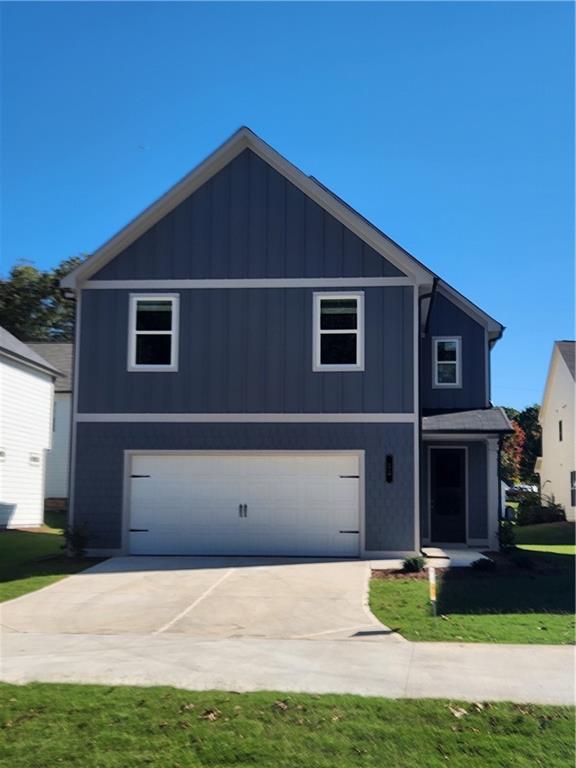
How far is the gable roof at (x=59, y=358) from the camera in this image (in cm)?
3053

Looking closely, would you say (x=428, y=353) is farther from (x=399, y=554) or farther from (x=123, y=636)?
(x=123, y=636)

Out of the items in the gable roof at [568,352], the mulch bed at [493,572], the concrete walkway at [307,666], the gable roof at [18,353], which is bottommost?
the concrete walkway at [307,666]

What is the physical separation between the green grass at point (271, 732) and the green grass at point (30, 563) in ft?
21.2

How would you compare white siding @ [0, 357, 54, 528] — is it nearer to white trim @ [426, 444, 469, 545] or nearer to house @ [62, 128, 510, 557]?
house @ [62, 128, 510, 557]

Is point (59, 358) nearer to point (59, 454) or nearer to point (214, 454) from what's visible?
point (59, 454)

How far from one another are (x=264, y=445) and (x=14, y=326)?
35.3 m

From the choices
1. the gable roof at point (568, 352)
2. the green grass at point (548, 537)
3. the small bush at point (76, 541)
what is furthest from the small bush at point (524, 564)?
the gable roof at point (568, 352)

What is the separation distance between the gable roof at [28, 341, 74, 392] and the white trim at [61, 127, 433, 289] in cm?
1441

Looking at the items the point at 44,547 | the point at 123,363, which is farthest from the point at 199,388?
the point at 44,547

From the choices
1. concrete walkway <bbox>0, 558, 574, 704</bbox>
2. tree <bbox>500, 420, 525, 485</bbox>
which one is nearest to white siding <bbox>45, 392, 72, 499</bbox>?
concrete walkway <bbox>0, 558, 574, 704</bbox>

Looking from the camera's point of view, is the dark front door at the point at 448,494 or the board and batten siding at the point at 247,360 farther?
the dark front door at the point at 448,494

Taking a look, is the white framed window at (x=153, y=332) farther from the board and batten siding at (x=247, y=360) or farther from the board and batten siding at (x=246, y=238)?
the board and batten siding at (x=246, y=238)

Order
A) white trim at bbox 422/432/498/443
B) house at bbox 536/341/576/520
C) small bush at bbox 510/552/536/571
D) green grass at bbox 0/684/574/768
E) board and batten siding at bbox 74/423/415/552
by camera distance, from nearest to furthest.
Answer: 1. green grass at bbox 0/684/574/768
2. small bush at bbox 510/552/536/571
3. board and batten siding at bbox 74/423/415/552
4. white trim at bbox 422/432/498/443
5. house at bbox 536/341/576/520

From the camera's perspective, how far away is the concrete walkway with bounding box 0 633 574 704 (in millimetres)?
6453
